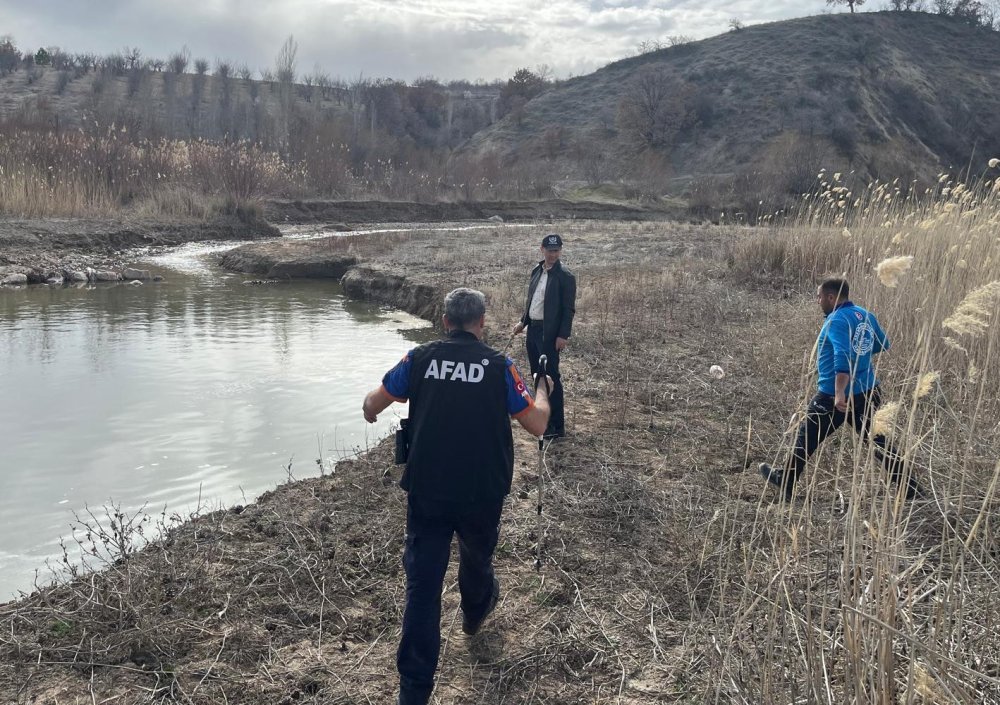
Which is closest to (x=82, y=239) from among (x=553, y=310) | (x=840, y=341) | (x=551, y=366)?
(x=551, y=366)

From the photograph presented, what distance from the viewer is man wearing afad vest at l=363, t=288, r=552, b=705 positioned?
10.7ft

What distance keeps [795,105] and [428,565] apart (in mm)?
53841

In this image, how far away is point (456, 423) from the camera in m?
3.30

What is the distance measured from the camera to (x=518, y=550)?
4688 mm

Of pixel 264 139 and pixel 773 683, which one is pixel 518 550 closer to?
pixel 773 683

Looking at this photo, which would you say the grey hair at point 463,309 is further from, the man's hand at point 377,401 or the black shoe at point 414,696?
the black shoe at point 414,696

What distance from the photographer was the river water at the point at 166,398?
6125 millimetres

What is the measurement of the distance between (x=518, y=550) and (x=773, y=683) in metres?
2.08

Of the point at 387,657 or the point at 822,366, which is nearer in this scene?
the point at 387,657

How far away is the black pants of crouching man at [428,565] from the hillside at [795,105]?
3927 cm

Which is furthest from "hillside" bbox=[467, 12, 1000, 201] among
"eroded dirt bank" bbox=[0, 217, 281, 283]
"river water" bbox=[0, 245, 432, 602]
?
"river water" bbox=[0, 245, 432, 602]

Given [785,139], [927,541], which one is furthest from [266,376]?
[785,139]

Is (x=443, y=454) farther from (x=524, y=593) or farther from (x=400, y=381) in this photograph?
(x=524, y=593)

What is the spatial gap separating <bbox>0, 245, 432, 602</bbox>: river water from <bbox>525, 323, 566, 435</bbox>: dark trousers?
5.59ft
